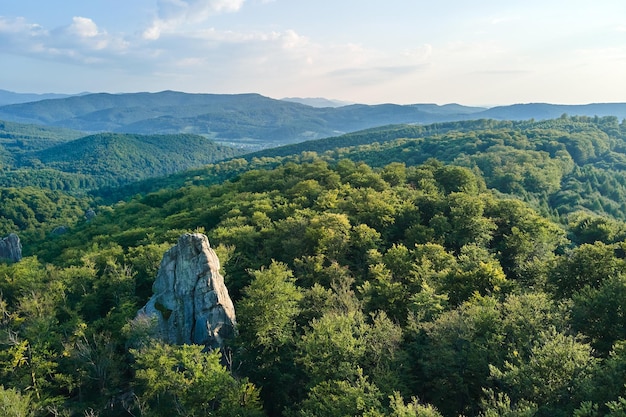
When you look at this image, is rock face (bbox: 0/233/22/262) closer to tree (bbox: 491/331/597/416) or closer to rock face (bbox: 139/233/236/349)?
rock face (bbox: 139/233/236/349)

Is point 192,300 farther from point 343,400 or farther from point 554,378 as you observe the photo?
point 554,378

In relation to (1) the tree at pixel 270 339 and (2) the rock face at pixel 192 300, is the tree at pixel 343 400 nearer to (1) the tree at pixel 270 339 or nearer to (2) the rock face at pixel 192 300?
(1) the tree at pixel 270 339

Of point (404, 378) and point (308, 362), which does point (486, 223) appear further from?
point (308, 362)

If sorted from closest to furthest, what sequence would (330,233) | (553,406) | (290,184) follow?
1. (553,406)
2. (330,233)
3. (290,184)

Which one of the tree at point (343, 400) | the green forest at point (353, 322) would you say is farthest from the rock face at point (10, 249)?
the tree at point (343, 400)

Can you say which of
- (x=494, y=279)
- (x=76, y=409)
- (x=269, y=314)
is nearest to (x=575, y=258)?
(x=494, y=279)

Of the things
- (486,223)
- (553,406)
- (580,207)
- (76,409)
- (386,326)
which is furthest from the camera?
(580,207)

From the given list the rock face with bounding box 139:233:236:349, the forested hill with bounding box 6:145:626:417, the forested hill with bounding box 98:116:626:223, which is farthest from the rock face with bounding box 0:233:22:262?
the forested hill with bounding box 98:116:626:223

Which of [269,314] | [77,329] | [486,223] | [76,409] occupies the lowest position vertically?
[76,409]
